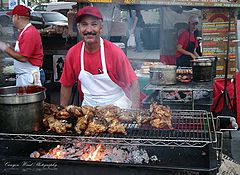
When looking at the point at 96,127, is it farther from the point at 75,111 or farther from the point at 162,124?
the point at 162,124

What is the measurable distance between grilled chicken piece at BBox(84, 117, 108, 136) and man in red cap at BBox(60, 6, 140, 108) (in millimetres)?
1011

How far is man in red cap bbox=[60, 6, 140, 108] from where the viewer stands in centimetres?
398

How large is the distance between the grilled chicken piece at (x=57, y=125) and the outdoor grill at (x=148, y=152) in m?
0.09

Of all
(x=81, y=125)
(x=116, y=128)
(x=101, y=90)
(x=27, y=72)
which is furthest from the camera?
(x=27, y=72)

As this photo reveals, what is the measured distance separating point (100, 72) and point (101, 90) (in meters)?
0.23

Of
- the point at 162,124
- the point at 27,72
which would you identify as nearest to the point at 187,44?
the point at 27,72

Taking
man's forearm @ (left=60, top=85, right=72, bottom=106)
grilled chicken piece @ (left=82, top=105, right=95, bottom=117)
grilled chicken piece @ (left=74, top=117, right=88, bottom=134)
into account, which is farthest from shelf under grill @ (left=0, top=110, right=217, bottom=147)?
man's forearm @ (left=60, top=85, right=72, bottom=106)

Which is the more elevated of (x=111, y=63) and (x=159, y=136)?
(x=111, y=63)

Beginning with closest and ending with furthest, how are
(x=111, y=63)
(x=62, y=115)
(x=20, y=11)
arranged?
1. (x=62, y=115)
2. (x=111, y=63)
3. (x=20, y=11)

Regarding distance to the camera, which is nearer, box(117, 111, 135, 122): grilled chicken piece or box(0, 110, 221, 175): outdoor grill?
→ box(0, 110, 221, 175): outdoor grill

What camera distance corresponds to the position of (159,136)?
2.83 m

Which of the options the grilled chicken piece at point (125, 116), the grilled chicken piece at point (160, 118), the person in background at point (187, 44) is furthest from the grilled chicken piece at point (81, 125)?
the person in background at point (187, 44)

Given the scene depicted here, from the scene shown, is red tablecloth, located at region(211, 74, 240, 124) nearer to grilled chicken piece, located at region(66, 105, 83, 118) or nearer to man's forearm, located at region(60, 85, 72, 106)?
man's forearm, located at region(60, 85, 72, 106)

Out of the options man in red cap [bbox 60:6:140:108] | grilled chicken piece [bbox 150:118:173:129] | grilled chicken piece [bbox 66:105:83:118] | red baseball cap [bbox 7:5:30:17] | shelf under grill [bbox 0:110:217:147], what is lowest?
shelf under grill [bbox 0:110:217:147]
